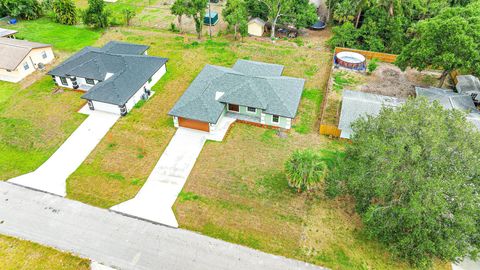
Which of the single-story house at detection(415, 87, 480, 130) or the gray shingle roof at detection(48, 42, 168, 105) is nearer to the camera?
the single-story house at detection(415, 87, 480, 130)

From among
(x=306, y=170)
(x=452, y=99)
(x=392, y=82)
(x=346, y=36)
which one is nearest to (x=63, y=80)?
(x=306, y=170)

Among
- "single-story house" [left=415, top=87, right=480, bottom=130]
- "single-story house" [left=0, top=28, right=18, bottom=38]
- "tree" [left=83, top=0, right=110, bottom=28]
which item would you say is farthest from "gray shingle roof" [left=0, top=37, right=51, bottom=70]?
"single-story house" [left=415, top=87, right=480, bottom=130]

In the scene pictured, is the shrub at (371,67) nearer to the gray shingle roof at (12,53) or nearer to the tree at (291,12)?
the tree at (291,12)

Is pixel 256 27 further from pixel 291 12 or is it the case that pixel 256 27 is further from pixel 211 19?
pixel 211 19

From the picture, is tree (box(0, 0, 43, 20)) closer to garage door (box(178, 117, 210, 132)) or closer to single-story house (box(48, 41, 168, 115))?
single-story house (box(48, 41, 168, 115))

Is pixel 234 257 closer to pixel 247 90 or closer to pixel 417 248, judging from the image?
pixel 417 248

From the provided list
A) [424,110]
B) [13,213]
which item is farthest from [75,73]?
[424,110]
